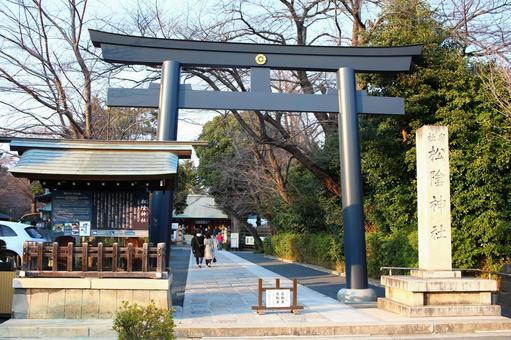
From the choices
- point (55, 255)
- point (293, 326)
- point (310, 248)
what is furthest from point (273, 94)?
point (310, 248)

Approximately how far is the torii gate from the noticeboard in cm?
91

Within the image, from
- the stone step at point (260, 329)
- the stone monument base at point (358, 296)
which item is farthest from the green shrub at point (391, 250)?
the stone step at point (260, 329)

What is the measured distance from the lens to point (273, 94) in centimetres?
1394

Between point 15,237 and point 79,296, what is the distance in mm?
10186

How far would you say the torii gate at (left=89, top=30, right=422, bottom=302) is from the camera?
1334 cm

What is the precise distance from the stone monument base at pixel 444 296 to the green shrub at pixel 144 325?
681 centimetres

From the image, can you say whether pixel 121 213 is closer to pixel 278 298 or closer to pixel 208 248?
pixel 278 298

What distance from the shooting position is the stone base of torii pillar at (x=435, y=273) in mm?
11305

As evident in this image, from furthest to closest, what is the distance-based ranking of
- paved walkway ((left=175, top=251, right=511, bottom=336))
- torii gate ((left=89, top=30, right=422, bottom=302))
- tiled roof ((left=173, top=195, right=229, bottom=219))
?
A: tiled roof ((left=173, top=195, right=229, bottom=219))
torii gate ((left=89, top=30, right=422, bottom=302))
paved walkway ((left=175, top=251, right=511, bottom=336))

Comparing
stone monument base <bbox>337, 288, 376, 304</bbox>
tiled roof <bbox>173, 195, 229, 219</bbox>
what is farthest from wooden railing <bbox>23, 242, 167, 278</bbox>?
tiled roof <bbox>173, 195, 229, 219</bbox>

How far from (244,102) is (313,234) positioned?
16.4 m

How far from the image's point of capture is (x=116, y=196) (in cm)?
1204

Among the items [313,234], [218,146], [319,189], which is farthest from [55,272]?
[218,146]

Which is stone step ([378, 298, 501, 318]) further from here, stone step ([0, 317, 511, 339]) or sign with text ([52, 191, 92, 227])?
sign with text ([52, 191, 92, 227])
